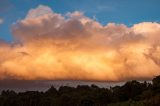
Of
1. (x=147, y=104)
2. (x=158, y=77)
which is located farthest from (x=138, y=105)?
(x=158, y=77)

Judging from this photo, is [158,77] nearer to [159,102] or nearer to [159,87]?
[159,87]

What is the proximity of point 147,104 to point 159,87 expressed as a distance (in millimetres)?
18600

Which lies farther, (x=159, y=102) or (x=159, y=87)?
(x=159, y=87)

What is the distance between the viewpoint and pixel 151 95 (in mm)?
184125

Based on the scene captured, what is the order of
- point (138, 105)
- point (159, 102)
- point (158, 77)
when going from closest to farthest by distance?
1. point (159, 102)
2. point (138, 105)
3. point (158, 77)

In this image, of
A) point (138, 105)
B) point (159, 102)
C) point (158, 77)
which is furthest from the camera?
point (158, 77)

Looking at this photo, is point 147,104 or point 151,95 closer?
point 147,104

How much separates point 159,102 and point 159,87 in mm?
24001

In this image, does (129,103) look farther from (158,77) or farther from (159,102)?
(159,102)

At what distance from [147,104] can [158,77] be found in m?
28.0

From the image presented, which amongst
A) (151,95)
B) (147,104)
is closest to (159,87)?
(151,95)

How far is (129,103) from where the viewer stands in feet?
632

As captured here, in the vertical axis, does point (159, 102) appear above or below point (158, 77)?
below

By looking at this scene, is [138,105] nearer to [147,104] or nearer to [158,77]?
[147,104]
